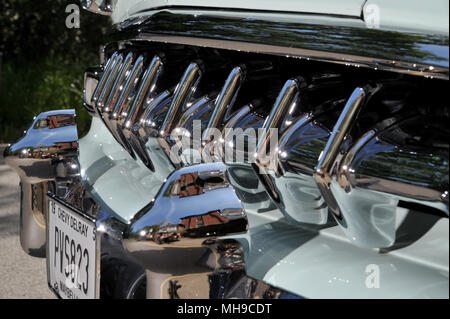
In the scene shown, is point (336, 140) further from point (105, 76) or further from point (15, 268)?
point (15, 268)

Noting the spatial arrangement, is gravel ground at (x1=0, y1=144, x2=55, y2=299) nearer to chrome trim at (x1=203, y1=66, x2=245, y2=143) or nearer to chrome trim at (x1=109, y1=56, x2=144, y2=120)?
chrome trim at (x1=109, y1=56, x2=144, y2=120)

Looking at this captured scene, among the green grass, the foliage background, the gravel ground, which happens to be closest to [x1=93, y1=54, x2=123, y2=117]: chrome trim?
the gravel ground

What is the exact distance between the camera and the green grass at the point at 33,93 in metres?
6.25

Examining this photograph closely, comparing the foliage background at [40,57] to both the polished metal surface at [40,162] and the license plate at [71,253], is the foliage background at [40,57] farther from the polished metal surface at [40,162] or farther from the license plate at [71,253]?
the license plate at [71,253]

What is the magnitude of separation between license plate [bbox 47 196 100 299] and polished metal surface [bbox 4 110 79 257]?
125mm

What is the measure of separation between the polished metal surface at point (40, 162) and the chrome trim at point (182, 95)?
48 cm

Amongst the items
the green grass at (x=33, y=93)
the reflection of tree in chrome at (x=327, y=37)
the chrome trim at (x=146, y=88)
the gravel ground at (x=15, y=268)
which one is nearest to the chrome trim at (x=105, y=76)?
the chrome trim at (x=146, y=88)

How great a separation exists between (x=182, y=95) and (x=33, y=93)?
5374 mm

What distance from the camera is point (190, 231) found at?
112 centimetres

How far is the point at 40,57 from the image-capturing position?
7793 millimetres

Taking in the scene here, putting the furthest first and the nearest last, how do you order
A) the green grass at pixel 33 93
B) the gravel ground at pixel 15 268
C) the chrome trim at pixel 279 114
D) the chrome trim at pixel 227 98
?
1. the green grass at pixel 33 93
2. the gravel ground at pixel 15 268
3. the chrome trim at pixel 227 98
4. the chrome trim at pixel 279 114

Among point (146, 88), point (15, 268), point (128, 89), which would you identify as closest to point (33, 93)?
point (15, 268)

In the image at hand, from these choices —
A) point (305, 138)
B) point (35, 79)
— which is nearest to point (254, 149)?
point (305, 138)

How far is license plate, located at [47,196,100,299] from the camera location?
59.2 inches
